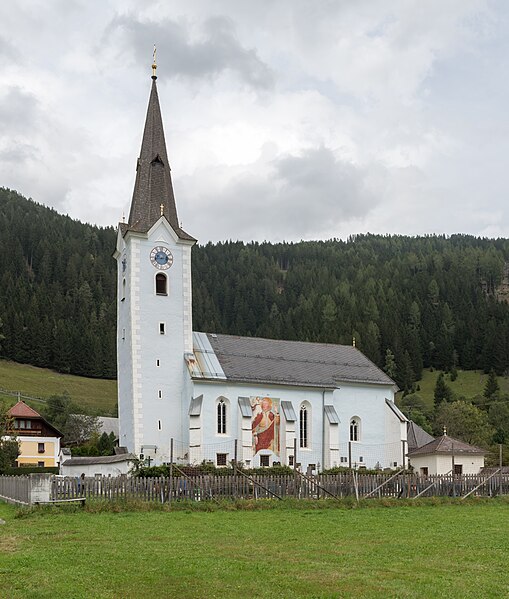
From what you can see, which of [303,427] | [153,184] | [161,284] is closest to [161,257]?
[161,284]

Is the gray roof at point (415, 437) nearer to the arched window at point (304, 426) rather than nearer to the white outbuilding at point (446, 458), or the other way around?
the white outbuilding at point (446, 458)

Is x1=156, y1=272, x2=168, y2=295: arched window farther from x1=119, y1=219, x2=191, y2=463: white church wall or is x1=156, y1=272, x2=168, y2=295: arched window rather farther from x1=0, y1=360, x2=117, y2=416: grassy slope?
x1=0, y1=360, x2=117, y2=416: grassy slope

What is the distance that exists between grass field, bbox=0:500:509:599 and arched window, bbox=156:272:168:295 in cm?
2766

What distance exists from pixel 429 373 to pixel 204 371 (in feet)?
315

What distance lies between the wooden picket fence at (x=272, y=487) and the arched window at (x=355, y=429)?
1813cm

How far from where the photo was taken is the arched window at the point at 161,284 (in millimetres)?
53588

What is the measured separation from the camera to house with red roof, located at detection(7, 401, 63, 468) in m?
76.3

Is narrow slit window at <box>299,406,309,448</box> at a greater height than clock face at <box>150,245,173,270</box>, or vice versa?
clock face at <box>150,245,173,270</box>

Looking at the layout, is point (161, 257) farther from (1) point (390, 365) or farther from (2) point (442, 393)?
(1) point (390, 365)

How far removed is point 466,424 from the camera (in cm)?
8444

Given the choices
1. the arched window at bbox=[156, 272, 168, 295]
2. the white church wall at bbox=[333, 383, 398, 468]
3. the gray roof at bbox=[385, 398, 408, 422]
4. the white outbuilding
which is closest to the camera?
the arched window at bbox=[156, 272, 168, 295]

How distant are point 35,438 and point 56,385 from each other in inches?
1755

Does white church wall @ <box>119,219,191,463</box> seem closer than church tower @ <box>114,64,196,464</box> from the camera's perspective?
Yes

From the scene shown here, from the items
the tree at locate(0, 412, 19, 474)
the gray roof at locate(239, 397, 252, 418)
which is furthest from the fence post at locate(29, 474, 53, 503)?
the tree at locate(0, 412, 19, 474)
